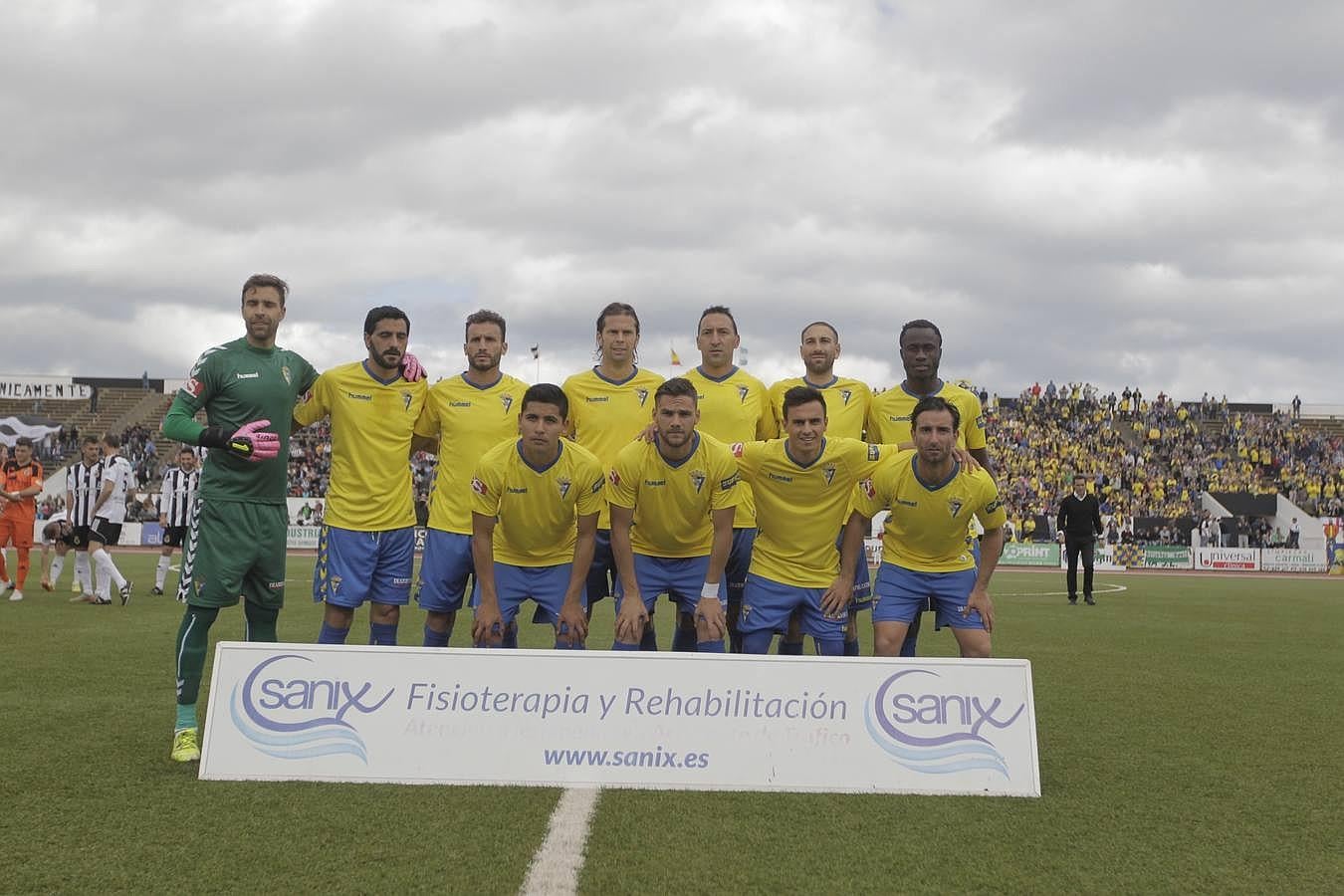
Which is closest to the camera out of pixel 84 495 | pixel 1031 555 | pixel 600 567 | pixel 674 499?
pixel 674 499

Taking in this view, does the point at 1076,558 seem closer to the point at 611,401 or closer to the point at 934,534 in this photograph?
the point at 934,534

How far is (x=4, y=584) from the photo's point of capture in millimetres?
13750

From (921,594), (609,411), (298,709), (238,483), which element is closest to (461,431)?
(609,411)

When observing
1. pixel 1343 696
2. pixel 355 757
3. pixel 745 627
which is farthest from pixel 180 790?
pixel 1343 696

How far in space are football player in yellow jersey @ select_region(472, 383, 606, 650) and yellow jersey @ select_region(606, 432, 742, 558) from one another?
157mm

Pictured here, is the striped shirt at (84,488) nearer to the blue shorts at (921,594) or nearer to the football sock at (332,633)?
the football sock at (332,633)

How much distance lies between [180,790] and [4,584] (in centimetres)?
1134

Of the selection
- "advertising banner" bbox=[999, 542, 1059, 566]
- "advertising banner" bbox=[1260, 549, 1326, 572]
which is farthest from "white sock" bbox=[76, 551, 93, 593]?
"advertising banner" bbox=[1260, 549, 1326, 572]

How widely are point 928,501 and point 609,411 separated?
198 cm

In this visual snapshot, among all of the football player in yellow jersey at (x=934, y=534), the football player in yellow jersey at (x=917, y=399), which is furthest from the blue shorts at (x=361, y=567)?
the football player in yellow jersey at (x=917, y=399)

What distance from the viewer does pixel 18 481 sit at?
13.7 meters

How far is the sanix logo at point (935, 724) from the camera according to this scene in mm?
4730

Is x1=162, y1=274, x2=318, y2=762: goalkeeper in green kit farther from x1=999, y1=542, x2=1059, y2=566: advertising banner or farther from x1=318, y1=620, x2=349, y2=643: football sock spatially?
x1=999, y1=542, x2=1059, y2=566: advertising banner

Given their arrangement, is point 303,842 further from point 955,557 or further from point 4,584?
point 4,584
